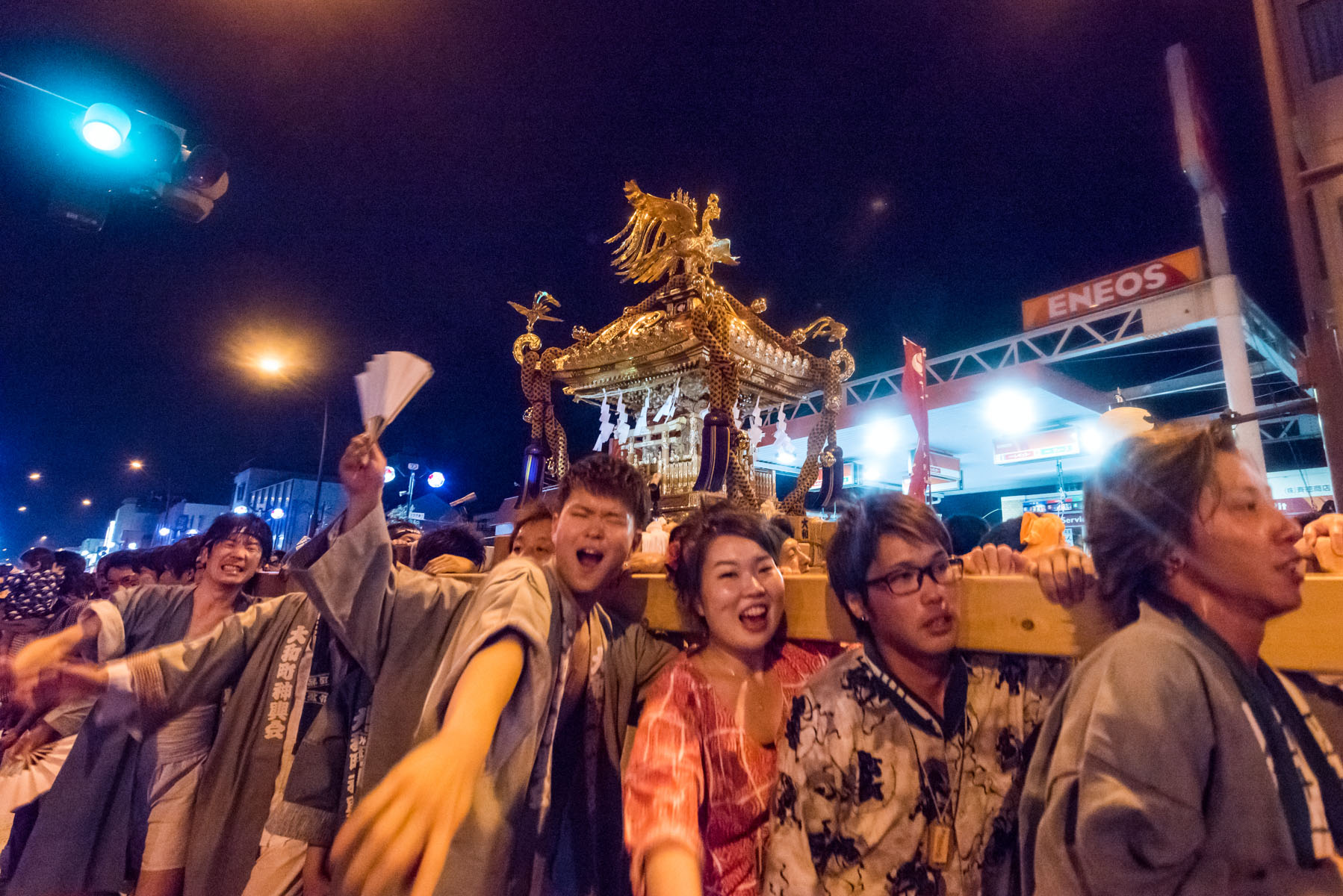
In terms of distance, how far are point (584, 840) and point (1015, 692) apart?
1.49 meters

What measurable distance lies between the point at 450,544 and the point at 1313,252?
507cm

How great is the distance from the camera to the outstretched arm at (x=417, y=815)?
99cm

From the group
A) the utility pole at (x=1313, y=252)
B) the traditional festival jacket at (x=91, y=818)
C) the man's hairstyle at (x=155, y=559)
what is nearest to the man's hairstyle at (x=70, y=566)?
the man's hairstyle at (x=155, y=559)

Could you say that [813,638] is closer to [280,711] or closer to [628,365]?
[280,711]

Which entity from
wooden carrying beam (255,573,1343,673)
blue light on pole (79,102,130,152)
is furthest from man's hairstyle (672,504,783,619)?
blue light on pole (79,102,130,152)

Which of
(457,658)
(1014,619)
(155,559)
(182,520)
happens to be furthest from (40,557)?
(182,520)

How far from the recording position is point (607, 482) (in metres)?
2.16

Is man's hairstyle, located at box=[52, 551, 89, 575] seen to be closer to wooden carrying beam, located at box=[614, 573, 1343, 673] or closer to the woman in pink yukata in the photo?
wooden carrying beam, located at box=[614, 573, 1343, 673]

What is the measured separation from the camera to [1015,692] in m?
1.59

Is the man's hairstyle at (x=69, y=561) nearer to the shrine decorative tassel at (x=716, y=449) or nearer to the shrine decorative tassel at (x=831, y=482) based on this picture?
the shrine decorative tassel at (x=716, y=449)

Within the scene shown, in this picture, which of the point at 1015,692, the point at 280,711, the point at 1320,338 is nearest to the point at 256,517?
the point at 280,711

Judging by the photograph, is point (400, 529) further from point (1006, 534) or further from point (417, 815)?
point (1006, 534)

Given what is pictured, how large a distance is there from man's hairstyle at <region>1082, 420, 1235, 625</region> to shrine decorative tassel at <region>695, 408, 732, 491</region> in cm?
339

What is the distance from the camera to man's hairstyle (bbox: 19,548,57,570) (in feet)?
20.4
